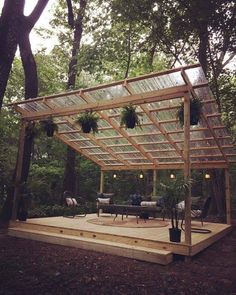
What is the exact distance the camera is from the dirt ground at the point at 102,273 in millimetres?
3788

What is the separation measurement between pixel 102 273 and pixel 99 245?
60.1 inches

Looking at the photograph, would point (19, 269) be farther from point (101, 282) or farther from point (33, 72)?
point (33, 72)

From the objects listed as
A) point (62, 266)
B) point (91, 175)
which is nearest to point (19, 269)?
point (62, 266)

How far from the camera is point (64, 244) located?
6.55 metres

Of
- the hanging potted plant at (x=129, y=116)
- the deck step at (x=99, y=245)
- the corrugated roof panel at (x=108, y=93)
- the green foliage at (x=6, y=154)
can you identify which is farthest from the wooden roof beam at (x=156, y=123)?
the green foliage at (x=6, y=154)

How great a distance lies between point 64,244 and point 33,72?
5.63m

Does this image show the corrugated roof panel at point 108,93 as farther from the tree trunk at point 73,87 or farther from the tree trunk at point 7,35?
the tree trunk at point 73,87

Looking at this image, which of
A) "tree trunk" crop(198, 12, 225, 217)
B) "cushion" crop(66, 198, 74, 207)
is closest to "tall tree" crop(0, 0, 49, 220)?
"cushion" crop(66, 198, 74, 207)

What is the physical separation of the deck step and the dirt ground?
15cm

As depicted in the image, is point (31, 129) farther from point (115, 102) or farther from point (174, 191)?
point (174, 191)

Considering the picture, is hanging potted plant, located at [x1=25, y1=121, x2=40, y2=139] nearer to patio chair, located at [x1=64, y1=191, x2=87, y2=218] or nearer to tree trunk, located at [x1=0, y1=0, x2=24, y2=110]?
patio chair, located at [x1=64, y1=191, x2=87, y2=218]

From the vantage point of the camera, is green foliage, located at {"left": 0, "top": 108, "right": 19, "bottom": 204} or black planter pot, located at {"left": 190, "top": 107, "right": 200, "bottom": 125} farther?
green foliage, located at {"left": 0, "top": 108, "right": 19, "bottom": 204}

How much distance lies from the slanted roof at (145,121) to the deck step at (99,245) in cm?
315

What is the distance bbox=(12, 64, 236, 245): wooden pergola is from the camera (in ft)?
19.1
